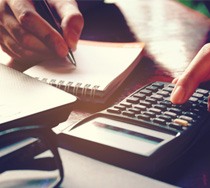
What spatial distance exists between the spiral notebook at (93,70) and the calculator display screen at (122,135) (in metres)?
0.10

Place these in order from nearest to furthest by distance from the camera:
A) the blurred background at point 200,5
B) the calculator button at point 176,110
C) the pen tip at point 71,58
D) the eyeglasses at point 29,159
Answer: the eyeglasses at point 29,159 < the calculator button at point 176,110 < the pen tip at point 71,58 < the blurred background at point 200,5

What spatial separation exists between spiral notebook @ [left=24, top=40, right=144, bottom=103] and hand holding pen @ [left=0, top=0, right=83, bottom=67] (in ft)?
0.09

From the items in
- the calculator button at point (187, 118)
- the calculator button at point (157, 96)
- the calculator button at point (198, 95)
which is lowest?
the calculator button at point (198, 95)

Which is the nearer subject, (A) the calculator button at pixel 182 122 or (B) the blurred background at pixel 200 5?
(A) the calculator button at pixel 182 122

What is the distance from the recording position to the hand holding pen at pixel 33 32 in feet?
2.14

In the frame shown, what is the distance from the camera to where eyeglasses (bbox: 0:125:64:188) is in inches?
14.0

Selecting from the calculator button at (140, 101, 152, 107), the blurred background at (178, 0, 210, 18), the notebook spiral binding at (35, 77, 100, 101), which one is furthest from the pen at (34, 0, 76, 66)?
the blurred background at (178, 0, 210, 18)

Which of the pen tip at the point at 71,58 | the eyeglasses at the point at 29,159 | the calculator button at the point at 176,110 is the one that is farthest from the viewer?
the pen tip at the point at 71,58

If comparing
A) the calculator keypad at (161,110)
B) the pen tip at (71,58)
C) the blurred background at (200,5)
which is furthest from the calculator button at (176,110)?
the blurred background at (200,5)

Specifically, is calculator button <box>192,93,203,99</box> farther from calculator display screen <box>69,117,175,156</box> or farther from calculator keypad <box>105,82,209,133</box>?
calculator display screen <box>69,117,175,156</box>

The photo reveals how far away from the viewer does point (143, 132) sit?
0.42 metres

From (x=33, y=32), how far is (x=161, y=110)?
0.30 metres

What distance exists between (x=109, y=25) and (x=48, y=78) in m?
0.40

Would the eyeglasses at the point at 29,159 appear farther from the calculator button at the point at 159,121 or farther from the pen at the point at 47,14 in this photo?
the pen at the point at 47,14
